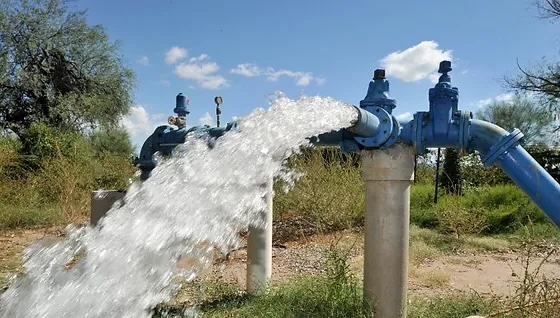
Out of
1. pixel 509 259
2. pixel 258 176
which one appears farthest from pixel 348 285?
pixel 509 259

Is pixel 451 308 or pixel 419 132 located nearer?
pixel 419 132

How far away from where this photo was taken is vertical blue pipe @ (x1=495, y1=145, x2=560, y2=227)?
81.5 inches

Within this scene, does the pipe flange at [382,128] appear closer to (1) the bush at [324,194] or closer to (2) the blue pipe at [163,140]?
(2) the blue pipe at [163,140]

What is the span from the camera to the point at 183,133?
2453 mm

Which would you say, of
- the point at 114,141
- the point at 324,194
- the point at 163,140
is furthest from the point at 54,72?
the point at 163,140

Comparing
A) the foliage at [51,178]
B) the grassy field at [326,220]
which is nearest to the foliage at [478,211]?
the grassy field at [326,220]

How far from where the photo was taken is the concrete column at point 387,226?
237 centimetres

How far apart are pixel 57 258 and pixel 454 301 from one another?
2.53 meters

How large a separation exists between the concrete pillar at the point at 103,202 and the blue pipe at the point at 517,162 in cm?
163

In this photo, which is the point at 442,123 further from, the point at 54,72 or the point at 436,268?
the point at 54,72

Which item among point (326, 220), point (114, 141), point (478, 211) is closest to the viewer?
point (326, 220)

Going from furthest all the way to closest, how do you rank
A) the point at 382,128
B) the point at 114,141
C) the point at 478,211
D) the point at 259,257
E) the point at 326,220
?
the point at 114,141
the point at 478,211
the point at 326,220
the point at 259,257
the point at 382,128

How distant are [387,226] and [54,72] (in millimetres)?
14920

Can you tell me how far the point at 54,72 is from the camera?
49.5 ft
